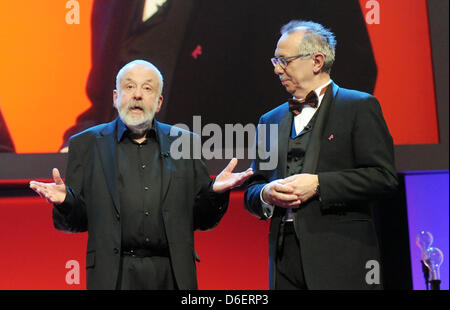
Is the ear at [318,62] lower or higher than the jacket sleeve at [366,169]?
higher

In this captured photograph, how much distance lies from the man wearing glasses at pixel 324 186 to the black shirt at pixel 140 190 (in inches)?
18.4

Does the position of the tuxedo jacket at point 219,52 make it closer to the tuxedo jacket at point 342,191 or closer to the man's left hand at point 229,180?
the man's left hand at point 229,180

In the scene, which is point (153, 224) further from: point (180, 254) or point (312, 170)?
point (312, 170)

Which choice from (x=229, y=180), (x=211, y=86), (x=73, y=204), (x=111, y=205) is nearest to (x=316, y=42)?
(x=229, y=180)

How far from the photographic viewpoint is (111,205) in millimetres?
2783

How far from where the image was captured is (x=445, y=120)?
4473 mm

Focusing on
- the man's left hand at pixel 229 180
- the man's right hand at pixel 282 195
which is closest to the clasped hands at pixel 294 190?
the man's right hand at pixel 282 195

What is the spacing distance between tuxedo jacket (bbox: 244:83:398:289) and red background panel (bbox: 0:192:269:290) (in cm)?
170

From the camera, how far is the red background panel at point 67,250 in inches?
169

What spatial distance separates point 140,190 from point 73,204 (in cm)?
32

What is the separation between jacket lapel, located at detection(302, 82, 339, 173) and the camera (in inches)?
105

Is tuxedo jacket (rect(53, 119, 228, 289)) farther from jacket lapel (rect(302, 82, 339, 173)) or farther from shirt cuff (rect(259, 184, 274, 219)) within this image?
jacket lapel (rect(302, 82, 339, 173))

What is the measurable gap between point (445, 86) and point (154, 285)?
9.66 feet

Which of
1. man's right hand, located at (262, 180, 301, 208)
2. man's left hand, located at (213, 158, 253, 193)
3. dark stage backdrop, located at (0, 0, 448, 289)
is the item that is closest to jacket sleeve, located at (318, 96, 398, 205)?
man's right hand, located at (262, 180, 301, 208)
